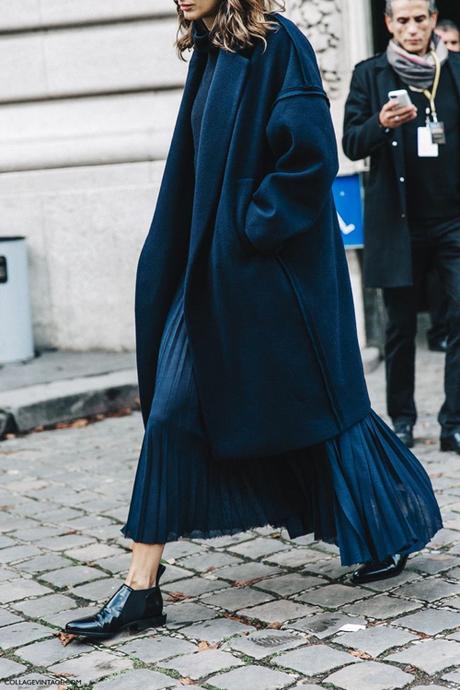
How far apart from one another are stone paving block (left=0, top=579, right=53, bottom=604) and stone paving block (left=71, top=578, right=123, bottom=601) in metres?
0.10

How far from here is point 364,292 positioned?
8539 mm

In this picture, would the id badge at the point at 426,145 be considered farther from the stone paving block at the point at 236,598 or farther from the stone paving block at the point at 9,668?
the stone paving block at the point at 9,668

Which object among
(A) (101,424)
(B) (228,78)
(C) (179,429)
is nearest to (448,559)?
(C) (179,429)

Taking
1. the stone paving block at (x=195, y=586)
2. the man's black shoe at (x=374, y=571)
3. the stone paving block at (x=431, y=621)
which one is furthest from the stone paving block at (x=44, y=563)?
the stone paving block at (x=431, y=621)

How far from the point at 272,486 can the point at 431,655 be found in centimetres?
74

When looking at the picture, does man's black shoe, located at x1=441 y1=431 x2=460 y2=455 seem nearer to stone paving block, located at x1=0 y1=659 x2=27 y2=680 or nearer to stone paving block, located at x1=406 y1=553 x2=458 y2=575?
Result: stone paving block, located at x1=406 y1=553 x2=458 y2=575

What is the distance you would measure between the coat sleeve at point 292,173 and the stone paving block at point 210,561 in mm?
1259

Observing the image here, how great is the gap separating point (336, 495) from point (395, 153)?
2.38 m

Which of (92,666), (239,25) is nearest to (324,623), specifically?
(92,666)

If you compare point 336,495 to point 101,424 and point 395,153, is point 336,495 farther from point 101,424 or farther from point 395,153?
point 101,424

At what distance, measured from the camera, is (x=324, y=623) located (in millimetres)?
3758

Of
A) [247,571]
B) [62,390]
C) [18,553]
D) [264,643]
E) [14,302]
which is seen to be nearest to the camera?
[264,643]

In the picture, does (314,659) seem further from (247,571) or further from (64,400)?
(64,400)

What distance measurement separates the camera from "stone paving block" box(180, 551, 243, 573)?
4.42m
